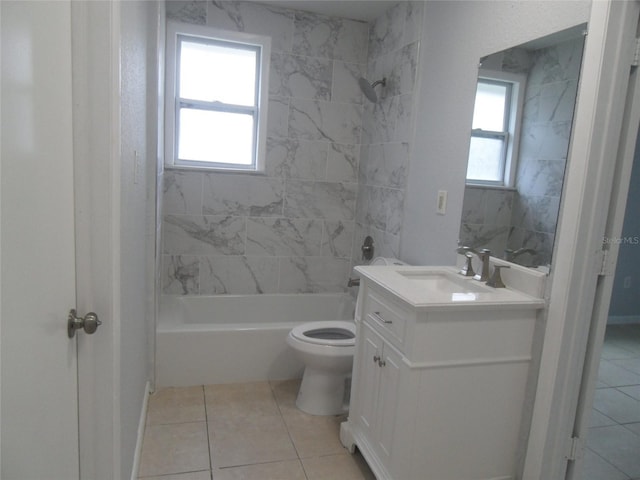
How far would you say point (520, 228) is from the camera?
6.07 ft

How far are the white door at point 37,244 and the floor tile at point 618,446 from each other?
2.27 m

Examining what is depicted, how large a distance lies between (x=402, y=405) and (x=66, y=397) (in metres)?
1.10

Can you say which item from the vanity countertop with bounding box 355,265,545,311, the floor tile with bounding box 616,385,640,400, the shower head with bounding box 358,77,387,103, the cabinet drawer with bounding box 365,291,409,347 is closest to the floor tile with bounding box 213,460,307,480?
the cabinet drawer with bounding box 365,291,409,347

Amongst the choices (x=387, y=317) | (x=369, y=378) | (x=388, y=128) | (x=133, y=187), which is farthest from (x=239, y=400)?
(x=388, y=128)

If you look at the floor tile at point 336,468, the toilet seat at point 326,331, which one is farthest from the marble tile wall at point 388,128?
the floor tile at point 336,468

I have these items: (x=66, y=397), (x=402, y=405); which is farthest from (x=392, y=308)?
(x=66, y=397)

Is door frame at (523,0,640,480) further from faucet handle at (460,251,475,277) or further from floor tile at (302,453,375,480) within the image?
floor tile at (302,453,375,480)

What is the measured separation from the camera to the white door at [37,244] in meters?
0.69

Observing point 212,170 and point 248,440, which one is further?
point 212,170

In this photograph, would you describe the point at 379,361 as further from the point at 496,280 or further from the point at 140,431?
the point at 140,431

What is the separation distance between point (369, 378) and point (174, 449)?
0.99m

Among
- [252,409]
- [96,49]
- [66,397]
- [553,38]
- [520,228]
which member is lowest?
[252,409]

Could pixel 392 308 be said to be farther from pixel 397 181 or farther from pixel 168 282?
pixel 168 282

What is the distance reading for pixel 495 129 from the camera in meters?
2.01
